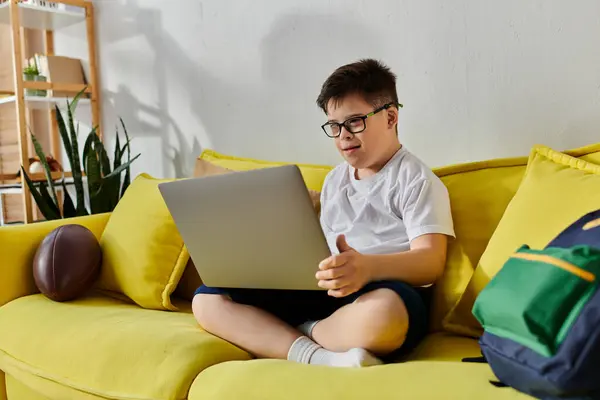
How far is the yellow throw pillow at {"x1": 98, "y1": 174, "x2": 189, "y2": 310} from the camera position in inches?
75.6

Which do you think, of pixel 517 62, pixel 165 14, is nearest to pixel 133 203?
pixel 165 14

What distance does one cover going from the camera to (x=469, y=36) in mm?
1919

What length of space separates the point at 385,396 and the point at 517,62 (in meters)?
1.17

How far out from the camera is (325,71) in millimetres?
2305

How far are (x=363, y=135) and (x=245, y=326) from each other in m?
0.55

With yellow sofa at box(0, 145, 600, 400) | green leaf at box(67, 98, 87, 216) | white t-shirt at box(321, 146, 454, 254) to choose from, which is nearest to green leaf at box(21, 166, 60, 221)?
green leaf at box(67, 98, 87, 216)

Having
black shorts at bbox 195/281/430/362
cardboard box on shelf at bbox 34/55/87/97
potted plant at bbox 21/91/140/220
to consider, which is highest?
cardboard box on shelf at bbox 34/55/87/97

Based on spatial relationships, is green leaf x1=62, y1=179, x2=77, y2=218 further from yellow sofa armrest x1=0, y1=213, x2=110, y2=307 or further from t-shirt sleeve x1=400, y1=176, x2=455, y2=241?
t-shirt sleeve x1=400, y1=176, x2=455, y2=241

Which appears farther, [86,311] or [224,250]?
[86,311]

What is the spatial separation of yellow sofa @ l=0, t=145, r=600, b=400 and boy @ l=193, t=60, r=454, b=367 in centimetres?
8

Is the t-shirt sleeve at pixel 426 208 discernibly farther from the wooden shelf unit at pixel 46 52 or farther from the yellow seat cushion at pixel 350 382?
the wooden shelf unit at pixel 46 52

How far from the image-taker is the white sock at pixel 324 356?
125cm

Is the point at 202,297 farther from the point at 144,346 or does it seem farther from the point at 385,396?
the point at 385,396

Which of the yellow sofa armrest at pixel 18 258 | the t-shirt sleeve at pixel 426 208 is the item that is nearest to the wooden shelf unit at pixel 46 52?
the yellow sofa armrest at pixel 18 258
